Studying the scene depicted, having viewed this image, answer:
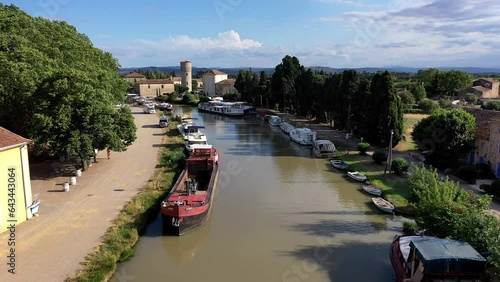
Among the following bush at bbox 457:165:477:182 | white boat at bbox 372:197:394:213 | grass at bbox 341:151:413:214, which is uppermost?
bush at bbox 457:165:477:182

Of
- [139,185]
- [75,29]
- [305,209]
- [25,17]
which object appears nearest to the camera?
[305,209]

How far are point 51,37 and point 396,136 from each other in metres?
26.2

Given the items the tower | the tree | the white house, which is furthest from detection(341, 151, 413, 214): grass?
the tower

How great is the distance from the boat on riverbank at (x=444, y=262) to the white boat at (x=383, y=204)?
7456 millimetres

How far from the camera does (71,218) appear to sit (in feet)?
54.2

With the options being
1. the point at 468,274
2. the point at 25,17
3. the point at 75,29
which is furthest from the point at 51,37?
the point at 468,274

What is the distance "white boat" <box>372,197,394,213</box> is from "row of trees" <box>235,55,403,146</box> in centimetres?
1103

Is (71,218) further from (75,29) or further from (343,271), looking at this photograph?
(75,29)

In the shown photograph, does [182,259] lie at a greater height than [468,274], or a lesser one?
lesser

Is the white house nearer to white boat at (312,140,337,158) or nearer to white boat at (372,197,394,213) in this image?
white boat at (312,140,337,158)

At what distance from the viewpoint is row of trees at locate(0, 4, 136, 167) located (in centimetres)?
2134

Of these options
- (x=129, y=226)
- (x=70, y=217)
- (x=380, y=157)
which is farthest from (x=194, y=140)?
(x=129, y=226)

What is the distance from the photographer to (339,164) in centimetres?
2800

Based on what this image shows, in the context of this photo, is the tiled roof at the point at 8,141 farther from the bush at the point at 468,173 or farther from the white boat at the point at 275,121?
the white boat at the point at 275,121
